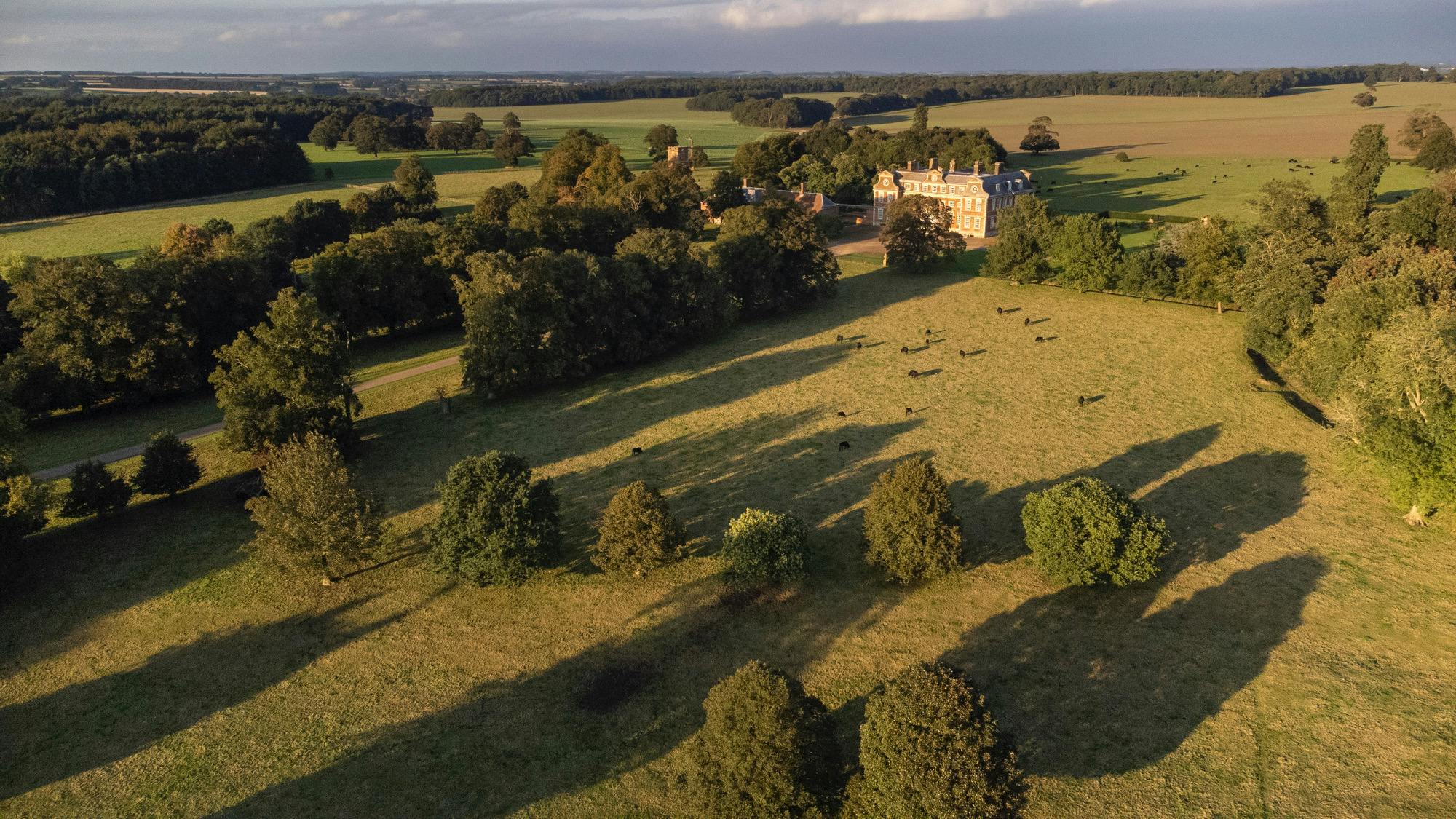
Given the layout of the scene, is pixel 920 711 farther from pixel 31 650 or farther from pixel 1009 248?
pixel 1009 248

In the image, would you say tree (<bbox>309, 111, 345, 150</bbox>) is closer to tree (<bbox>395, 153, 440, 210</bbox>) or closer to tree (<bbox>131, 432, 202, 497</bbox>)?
tree (<bbox>395, 153, 440, 210</bbox>)

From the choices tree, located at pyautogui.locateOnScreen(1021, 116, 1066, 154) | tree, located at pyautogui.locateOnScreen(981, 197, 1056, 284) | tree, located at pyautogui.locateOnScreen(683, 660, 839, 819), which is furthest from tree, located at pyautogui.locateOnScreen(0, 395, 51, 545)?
tree, located at pyautogui.locateOnScreen(1021, 116, 1066, 154)

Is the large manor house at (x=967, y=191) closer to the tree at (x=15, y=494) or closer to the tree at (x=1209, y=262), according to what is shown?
the tree at (x=1209, y=262)

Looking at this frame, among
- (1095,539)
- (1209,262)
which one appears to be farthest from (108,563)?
(1209,262)

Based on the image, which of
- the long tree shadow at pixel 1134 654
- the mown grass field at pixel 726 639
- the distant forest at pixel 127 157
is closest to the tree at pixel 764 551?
the mown grass field at pixel 726 639

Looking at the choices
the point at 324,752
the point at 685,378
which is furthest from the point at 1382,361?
the point at 324,752

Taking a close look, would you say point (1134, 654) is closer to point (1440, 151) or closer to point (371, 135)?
point (1440, 151)
